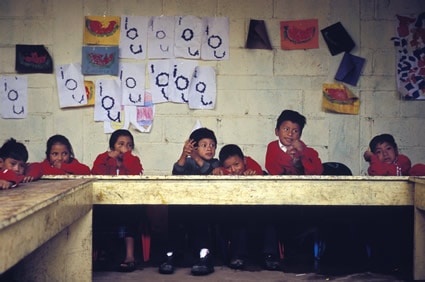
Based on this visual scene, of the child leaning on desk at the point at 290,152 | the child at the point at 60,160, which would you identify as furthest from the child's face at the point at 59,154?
the child leaning on desk at the point at 290,152

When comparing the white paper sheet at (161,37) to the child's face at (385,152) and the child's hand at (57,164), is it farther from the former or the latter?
the child's face at (385,152)

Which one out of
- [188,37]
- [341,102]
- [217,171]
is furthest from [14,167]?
[341,102]

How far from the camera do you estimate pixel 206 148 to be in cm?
521

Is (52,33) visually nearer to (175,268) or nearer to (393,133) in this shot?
(175,268)

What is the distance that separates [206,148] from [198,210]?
35.9 inches

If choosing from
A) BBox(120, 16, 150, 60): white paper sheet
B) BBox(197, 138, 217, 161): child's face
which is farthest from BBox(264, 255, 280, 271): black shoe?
BBox(120, 16, 150, 60): white paper sheet

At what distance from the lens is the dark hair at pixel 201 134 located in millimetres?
Answer: 5377

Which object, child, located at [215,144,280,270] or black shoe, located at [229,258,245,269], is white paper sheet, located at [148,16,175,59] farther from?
black shoe, located at [229,258,245,269]

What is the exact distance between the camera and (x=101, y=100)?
17.9 feet

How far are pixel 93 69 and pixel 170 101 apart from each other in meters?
0.79

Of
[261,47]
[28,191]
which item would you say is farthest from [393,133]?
[28,191]

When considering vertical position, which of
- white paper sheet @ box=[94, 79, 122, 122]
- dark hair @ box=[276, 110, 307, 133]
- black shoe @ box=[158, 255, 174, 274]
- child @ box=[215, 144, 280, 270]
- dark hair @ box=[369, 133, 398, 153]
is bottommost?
black shoe @ box=[158, 255, 174, 274]

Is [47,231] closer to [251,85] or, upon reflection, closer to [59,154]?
[59,154]

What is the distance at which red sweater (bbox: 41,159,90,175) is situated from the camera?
482cm
